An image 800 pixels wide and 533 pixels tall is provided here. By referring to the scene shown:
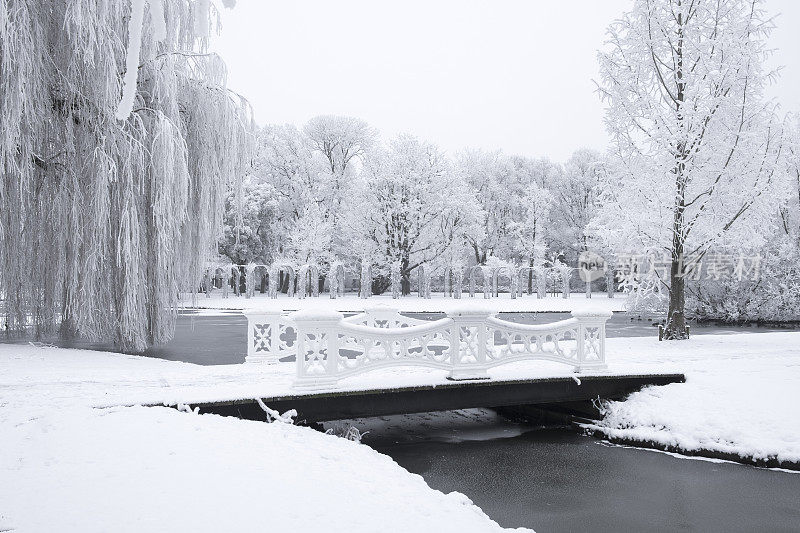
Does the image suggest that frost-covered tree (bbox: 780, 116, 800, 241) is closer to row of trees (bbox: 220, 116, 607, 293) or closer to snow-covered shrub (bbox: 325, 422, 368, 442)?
row of trees (bbox: 220, 116, 607, 293)

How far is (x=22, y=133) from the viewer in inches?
402

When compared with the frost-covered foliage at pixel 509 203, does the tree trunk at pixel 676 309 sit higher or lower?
lower

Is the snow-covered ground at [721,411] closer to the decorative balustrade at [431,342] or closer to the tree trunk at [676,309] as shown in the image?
the decorative balustrade at [431,342]

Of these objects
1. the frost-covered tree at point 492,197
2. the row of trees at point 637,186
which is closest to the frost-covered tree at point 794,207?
the row of trees at point 637,186

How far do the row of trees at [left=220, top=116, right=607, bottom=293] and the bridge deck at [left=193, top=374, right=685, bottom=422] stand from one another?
3397 centimetres

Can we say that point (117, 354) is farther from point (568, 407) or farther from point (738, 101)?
point (738, 101)

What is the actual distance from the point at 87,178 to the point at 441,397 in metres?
7.28

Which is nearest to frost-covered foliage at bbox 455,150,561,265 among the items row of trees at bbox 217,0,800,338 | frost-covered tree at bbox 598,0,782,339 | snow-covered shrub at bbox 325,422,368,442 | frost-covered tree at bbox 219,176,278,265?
row of trees at bbox 217,0,800,338

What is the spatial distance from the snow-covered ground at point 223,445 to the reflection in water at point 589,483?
29.4 inches

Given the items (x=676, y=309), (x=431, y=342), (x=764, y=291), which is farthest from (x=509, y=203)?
(x=431, y=342)

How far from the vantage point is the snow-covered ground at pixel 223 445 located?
4.77 metres

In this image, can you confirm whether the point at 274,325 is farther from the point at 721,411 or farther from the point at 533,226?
the point at 533,226

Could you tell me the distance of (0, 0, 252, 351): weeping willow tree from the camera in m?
10.2

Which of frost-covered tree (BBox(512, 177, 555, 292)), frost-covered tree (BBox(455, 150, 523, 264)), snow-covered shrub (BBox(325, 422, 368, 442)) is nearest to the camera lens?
snow-covered shrub (BBox(325, 422, 368, 442))
